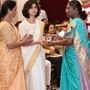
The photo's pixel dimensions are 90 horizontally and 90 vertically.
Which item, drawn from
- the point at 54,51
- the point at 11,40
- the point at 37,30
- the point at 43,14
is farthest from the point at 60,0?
the point at 11,40

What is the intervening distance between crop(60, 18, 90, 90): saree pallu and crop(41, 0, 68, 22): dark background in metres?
4.32

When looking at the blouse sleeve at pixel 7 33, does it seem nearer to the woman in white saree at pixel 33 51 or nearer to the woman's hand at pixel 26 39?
the woman's hand at pixel 26 39

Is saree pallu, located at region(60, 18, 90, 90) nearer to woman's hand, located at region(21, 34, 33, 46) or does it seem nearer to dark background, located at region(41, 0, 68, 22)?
woman's hand, located at region(21, 34, 33, 46)

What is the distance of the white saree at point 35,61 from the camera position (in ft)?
12.6

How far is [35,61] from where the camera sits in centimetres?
389

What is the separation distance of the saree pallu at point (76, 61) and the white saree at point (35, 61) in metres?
0.32

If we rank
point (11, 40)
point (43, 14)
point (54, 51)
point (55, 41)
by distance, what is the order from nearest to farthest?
1. point (11, 40)
2. point (55, 41)
3. point (54, 51)
4. point (43, 14)

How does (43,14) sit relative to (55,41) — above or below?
above

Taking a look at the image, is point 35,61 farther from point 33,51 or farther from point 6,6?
point 6,6

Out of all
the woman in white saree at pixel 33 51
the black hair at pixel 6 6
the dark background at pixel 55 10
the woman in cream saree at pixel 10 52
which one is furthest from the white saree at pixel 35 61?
the dark background at pixel 55 10

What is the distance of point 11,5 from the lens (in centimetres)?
343

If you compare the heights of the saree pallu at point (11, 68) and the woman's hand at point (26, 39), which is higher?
the woman's hand at point (26, 39)

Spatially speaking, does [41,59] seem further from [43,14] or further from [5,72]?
[43,14]

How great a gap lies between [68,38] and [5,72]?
31.2 inches
